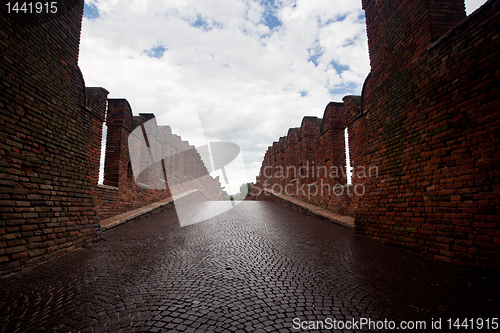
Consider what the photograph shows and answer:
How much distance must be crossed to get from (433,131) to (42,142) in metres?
7.21

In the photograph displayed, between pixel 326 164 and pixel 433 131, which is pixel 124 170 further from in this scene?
pixel 433 131

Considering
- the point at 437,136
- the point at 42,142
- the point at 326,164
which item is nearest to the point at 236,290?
the point at 437,136

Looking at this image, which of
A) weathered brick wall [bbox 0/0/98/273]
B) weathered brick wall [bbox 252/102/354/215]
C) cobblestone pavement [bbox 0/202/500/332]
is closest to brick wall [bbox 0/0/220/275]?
weathered brick wall [bbox 0/0/98/273]

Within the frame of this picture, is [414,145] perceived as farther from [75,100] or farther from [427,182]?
[75,100]

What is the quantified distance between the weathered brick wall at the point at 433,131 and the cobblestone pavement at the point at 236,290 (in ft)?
1.83

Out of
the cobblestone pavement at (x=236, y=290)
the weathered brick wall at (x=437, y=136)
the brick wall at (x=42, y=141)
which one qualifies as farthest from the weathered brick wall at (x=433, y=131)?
the brick wall at (x=42, y=141)

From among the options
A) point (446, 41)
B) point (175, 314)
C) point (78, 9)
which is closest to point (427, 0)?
point (446, 41)

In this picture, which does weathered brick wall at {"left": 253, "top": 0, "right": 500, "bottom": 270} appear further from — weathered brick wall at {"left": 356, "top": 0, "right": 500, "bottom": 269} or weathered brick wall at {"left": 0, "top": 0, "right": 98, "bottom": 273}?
weathered brick wall at {"left": 0, "top": 0, "right": 98, "bottom": 273}

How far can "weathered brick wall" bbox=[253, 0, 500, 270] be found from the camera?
351cm

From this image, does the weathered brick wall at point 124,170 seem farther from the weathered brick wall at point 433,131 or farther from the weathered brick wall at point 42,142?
the weathered brick wall at point 433,131

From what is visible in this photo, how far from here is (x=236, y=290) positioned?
2969mm

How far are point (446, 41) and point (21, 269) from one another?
25.9 ft

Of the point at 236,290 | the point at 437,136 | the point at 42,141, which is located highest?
the point at 42,141

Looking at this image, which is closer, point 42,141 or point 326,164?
point 42,141
